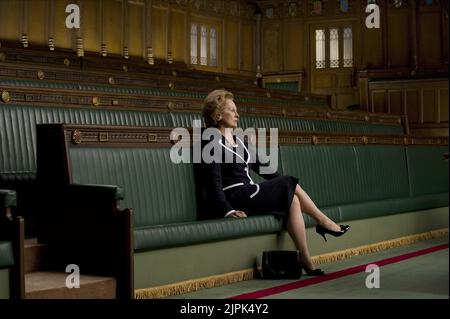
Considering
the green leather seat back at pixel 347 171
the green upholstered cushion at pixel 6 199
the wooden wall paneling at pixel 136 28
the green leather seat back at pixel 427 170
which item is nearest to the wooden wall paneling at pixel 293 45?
the wooden wall paneling at pixel 136 28

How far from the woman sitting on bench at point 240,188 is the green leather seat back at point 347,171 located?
72 centimetres

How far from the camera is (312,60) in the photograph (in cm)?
1324

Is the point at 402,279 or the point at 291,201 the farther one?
the point at 291,201

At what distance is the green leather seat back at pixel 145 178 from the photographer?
151 inches

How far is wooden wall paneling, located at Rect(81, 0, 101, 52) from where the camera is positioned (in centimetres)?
1021

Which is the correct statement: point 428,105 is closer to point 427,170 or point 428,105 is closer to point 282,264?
point 427,170

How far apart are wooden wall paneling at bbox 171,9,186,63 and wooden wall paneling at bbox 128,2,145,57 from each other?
704 mm

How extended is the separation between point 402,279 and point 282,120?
8.95 ft

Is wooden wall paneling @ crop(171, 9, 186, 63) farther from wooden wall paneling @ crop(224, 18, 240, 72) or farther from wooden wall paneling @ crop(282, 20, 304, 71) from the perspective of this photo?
wooden wall paneling @ crop(282, 20, 304, 71)

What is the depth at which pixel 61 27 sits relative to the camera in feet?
32.2

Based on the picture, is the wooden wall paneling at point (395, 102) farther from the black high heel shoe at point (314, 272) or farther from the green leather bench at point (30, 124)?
the black high heel shoe at point (314, 272)

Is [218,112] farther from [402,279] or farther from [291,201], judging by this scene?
[402,279]

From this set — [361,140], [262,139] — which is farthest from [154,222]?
[361,140]

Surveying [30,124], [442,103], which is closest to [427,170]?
[30,124]
